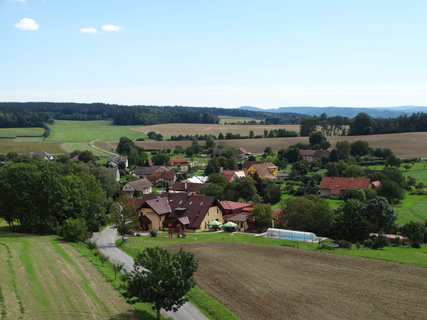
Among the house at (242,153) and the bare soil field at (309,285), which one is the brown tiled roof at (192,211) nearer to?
the bare soil field at (309,285)

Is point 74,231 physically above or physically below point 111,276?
below

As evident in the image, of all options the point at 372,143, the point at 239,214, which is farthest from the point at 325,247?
the point at 372,143

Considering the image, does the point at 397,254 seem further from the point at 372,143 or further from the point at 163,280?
the point at 372,143

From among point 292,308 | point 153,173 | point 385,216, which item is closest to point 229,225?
point 385,216

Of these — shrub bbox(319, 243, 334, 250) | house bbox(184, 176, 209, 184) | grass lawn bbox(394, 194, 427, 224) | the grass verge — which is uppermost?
the grass verge

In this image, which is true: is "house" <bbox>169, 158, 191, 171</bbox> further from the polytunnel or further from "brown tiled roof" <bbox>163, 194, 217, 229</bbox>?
the polytunnel

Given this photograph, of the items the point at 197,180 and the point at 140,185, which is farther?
the point at 197,180

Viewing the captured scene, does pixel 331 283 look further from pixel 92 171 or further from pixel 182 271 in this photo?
pixel 92 171

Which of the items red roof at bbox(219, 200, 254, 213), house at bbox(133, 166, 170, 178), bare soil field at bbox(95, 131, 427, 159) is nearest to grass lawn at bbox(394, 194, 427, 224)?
red roof at bbox(219, 200, 254, 213)
